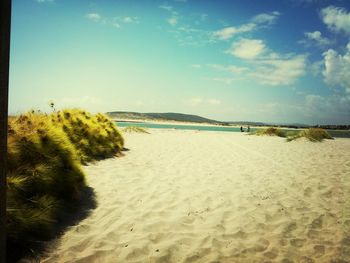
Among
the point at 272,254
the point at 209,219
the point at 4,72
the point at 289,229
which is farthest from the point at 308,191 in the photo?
the point at 4,72

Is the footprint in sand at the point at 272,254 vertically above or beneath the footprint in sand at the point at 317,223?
beneath

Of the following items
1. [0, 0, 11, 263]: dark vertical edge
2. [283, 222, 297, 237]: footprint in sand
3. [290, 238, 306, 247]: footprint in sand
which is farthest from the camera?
[283, 222, 297, 237]: footprint in sand

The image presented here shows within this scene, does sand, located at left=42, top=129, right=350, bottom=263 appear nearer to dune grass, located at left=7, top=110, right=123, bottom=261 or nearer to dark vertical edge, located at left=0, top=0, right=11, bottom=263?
dune grass, located at left=7, top=110, right=123, bottom=261

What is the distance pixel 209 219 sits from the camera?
4.77 meters

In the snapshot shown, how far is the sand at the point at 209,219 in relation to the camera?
362cm

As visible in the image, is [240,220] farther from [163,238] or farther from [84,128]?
[84,128]

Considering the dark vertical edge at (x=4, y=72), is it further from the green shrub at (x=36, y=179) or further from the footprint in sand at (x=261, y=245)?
the footprint in sand at (x=261, y=245)

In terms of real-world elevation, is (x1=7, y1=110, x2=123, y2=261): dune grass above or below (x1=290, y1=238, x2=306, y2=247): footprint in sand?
above

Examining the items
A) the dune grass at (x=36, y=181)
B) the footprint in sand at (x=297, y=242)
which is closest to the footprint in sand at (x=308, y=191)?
the footprint in sand at (x=297, y=242)

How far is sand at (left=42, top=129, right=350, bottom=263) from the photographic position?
3625 millimetres

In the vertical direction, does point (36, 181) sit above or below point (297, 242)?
above

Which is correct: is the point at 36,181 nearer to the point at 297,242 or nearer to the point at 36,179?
the point at 36,179

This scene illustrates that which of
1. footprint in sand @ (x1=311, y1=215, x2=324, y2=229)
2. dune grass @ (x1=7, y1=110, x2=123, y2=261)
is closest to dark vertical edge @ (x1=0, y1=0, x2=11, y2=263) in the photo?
dune grass @ (x1=7, y1=110, x2=123, y2=261)

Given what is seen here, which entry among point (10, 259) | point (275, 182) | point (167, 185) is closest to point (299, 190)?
point (275, 182)
